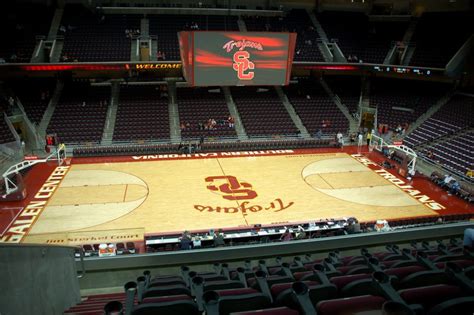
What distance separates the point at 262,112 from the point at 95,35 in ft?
51.3

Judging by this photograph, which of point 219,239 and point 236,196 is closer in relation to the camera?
point 219,239

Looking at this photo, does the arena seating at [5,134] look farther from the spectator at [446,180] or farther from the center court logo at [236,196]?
the spectator at [446,180]

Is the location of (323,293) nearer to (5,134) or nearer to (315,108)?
(5,134)

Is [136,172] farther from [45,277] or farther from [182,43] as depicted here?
[45,277]

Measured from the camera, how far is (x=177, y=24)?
3581 centimetres

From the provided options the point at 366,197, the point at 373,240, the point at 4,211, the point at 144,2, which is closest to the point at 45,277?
the point at 373,240

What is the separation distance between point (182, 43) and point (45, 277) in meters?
22.3

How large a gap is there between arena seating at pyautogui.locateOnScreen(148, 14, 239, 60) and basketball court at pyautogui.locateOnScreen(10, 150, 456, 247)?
497 inches

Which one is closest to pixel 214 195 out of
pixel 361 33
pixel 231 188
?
pixel 231 188

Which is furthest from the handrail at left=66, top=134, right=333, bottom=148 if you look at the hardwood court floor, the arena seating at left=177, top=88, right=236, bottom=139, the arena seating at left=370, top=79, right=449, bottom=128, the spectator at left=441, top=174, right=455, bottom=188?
the spectator at left=441, top=174, right=455, bottom=188

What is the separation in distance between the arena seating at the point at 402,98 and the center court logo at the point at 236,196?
1672 cm

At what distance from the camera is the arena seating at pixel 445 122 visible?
27531 millimetres

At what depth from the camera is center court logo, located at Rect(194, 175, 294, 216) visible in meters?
18.0

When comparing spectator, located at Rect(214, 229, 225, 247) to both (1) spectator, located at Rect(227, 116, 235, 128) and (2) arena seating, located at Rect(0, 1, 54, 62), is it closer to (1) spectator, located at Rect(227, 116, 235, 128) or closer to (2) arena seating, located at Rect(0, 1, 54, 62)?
(1) spectator, located at Rect(227, 116, 235, 128)
